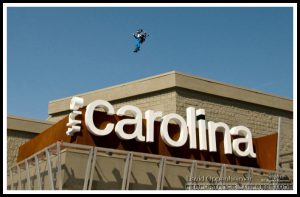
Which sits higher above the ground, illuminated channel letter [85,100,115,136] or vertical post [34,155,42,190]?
illuminated channel letter [85,100,115,136]

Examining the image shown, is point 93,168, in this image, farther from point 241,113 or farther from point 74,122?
point 241,113

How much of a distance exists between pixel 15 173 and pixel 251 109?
14.2 m

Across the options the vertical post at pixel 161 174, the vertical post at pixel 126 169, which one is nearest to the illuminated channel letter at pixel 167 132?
the vertical post at pixel 161 174

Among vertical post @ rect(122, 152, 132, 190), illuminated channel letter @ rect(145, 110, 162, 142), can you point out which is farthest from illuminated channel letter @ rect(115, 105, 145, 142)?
vertical post @ rect(122, 152, 132, 190)

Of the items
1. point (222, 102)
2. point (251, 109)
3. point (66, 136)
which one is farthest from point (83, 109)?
point (251, 109)

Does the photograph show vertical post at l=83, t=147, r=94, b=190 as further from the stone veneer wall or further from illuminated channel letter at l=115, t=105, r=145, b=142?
the stone veneer wall

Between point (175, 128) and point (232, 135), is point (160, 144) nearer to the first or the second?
point (175, 128)

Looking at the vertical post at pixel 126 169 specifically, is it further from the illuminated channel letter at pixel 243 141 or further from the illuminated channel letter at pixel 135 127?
the illuminated channel letter at pixel 243 141

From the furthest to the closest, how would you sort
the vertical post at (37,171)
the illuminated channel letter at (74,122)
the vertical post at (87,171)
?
the vertical post at (37,171), the illuminated channel letter at (74,122), the vertical post at (87,171)

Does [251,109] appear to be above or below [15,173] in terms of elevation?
above

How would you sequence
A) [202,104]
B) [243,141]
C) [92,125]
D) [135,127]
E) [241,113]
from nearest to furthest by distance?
[92,125], [135,127], [243,141], [202,104], [241,113]

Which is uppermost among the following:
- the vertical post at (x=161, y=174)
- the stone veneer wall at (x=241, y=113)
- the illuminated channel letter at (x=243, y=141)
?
the stone veneer wall at (x=241, y=113)

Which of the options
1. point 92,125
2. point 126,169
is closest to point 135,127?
point 92,125

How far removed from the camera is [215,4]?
1705 centimetres
